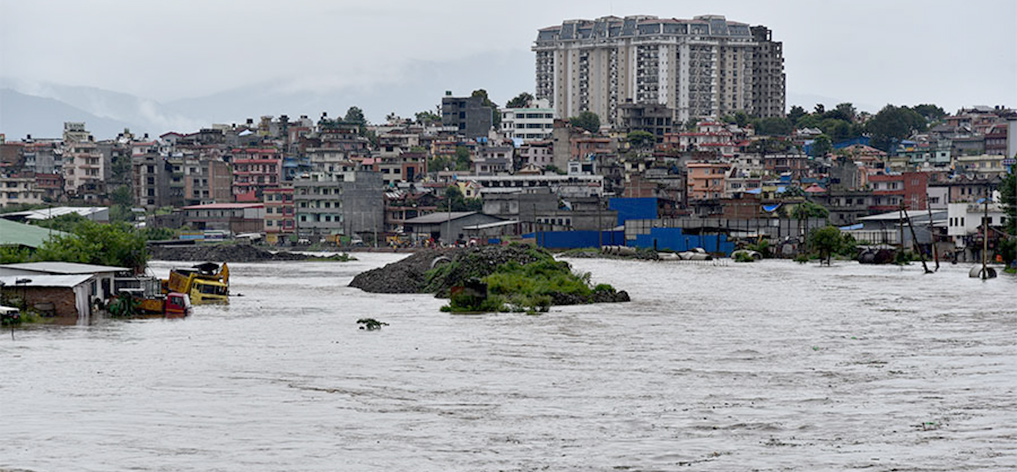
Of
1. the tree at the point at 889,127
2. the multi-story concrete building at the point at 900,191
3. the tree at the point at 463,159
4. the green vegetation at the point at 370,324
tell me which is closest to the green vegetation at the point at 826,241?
the multi-story concrete building at the point at 900,191

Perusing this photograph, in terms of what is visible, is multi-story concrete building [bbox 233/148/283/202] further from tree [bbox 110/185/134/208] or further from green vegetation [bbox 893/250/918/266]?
green vegetation [bbox 893/250/918/266]

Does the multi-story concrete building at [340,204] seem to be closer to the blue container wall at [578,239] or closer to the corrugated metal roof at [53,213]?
the corrugated metal roof at [53,213]

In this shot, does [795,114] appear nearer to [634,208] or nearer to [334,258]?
[634,208]

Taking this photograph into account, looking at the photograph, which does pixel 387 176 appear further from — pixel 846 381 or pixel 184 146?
pixel 846 381

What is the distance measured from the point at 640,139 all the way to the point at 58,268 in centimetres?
8733

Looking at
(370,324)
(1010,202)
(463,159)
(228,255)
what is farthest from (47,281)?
(463,159)

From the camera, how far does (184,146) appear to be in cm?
10588

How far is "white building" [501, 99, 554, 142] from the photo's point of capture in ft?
414

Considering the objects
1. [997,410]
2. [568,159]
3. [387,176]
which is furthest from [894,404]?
[568,159]

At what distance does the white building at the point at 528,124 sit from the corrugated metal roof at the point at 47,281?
9885 cm

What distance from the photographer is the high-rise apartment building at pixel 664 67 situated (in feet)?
483

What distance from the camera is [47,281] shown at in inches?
1067

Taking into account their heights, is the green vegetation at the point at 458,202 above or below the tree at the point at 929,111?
below

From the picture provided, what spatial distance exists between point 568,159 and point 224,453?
9257 cm
